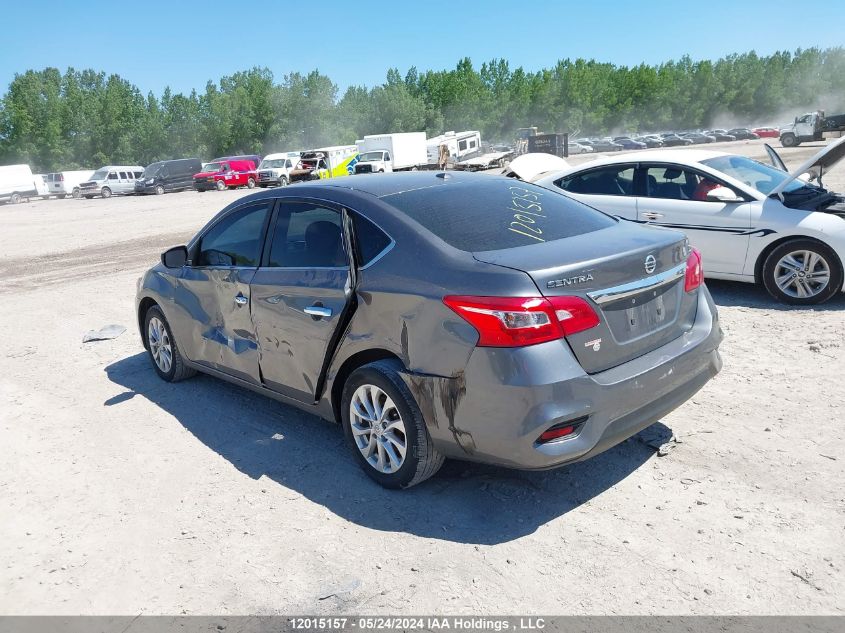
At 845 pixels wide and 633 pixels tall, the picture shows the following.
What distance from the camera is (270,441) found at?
4602 mm

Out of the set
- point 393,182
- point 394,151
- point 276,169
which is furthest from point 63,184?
point 393,182

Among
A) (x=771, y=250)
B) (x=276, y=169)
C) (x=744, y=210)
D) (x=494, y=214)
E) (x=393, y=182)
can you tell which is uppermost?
(x=276, y=169)

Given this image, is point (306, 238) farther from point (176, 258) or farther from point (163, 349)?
point (163, 349)

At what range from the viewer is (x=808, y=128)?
51.4 m

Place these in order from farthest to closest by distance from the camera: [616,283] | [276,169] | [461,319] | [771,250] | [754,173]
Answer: [276,169] → [754,173] → [771,250] → [616,283] → [461,319]

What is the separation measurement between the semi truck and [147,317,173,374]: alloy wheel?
177 feet

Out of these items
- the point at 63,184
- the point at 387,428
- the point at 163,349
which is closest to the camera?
the point at 387,428

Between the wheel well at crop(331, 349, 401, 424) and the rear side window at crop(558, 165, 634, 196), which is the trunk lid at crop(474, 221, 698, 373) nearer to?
the wheel well at crop(331, 349, 401, 424)

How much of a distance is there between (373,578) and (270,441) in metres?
1.75

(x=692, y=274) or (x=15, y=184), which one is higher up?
(x=15, y=184)

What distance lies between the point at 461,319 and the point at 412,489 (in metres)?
1.14

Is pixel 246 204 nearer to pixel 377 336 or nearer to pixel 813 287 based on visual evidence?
pixel 377 336

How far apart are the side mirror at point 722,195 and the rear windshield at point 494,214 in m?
3.44

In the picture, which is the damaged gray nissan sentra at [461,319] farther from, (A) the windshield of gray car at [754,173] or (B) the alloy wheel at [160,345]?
(A) the windshield of gray car at [754,173]
